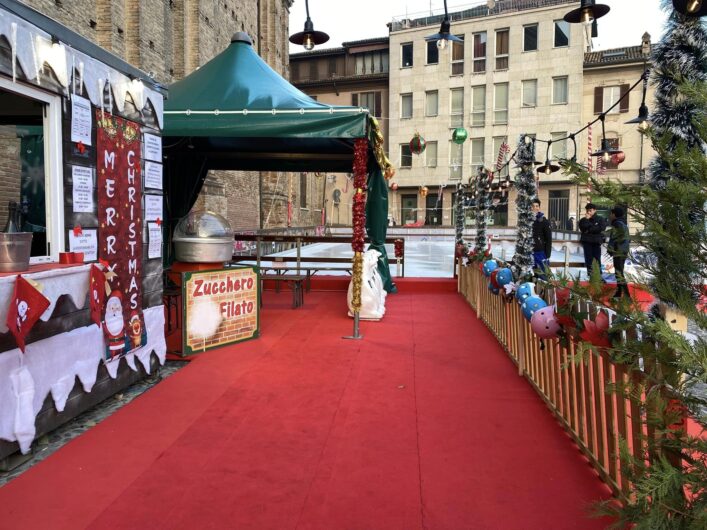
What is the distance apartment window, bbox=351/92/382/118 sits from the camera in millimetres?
38688

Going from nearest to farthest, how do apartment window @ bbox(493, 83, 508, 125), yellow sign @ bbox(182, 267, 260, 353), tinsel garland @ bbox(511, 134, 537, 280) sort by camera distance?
yellow sign @ bbox(182, 267, 260, 353) → tinsel garland @ bbox(511, 134, 537, 280) → apartment window @ bbox(493, 83, 508, 125)

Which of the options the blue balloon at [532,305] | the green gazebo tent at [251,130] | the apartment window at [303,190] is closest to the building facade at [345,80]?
the apartment window at [303,190]

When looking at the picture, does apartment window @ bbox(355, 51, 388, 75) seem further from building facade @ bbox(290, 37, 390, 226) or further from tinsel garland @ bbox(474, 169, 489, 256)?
tinsel garland @ bbox(474, 169, 489, 256)

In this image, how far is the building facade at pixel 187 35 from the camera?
1069 centimetres

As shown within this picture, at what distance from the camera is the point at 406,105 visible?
3738 cm

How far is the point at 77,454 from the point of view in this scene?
315 centimetres

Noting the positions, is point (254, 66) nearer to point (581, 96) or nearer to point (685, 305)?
point (685, 305)

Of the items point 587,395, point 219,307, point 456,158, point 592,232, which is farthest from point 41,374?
point 456,158

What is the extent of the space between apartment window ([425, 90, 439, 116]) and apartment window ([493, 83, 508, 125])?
4.22m

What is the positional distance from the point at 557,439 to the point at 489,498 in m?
0.99

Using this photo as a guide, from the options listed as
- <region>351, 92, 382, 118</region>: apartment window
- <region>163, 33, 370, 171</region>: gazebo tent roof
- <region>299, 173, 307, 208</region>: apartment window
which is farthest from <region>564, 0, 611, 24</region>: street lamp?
<region>351, 92, 382, 118</region>: apartment window

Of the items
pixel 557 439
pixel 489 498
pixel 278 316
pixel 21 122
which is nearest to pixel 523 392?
pixel 557 439

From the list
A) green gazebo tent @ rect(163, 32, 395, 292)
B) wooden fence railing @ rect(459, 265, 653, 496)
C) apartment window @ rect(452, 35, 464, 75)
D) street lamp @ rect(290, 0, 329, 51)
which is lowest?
wooden fence railing @ rect(459, 265, 653, 496)

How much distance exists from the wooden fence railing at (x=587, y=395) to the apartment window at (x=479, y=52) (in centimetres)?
3446
